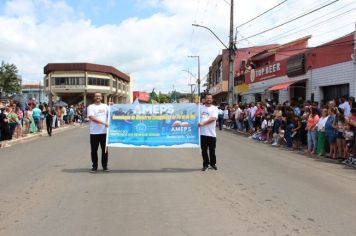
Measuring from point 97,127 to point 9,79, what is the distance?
85.7 m

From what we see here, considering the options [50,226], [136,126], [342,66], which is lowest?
[50,226]

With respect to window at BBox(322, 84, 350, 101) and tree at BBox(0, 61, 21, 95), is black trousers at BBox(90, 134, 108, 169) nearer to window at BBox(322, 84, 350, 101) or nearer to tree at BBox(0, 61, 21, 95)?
window at BBox(322, 84, 350, 101)

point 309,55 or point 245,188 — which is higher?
point 309,55

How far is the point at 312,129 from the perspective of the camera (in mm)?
16672

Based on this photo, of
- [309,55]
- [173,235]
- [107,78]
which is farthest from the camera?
[107,78]

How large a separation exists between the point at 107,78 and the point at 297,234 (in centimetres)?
9427

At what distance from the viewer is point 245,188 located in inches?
356

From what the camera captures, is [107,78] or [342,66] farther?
[107,78]

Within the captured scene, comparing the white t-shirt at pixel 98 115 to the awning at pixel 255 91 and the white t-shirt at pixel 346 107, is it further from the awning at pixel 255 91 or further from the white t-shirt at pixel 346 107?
the awning at pixel 255 91

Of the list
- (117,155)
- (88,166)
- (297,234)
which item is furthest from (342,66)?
(297,234)

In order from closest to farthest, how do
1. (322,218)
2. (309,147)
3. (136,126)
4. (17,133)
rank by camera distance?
(322,218), (136,126), (309,147), (17,133)

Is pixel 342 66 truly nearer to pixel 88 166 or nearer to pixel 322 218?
pixel 88 166

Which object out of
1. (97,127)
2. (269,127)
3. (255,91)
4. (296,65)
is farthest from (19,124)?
(255,91)

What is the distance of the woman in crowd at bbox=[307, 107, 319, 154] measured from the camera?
54.7 feet
